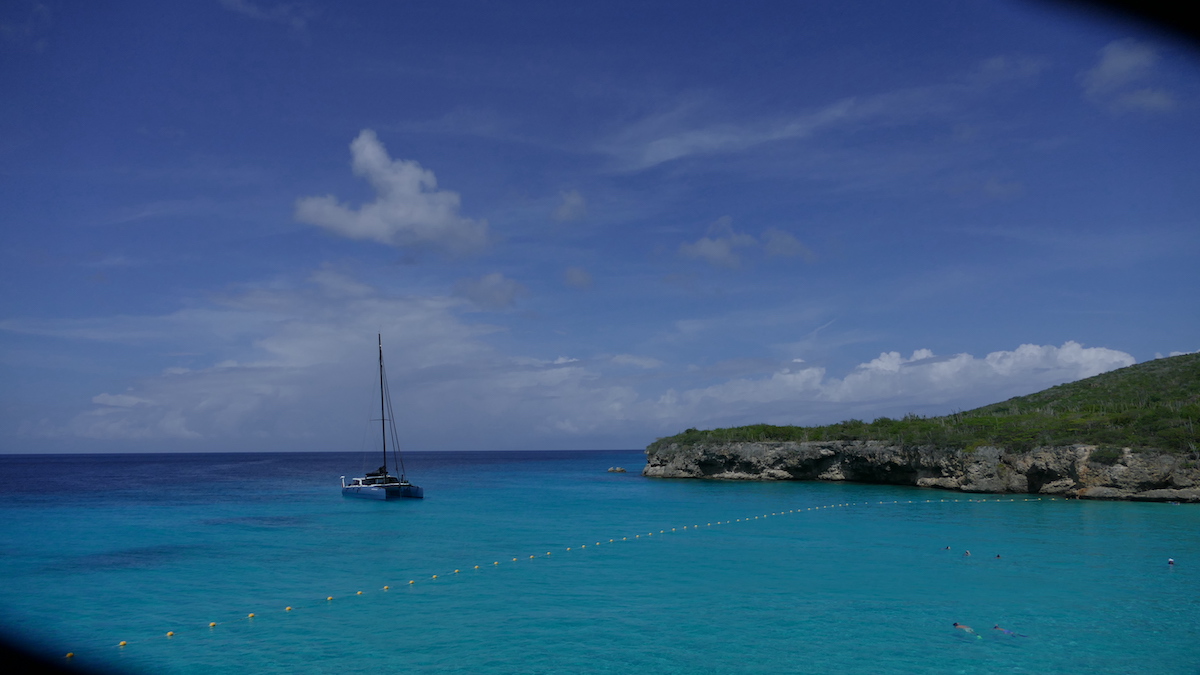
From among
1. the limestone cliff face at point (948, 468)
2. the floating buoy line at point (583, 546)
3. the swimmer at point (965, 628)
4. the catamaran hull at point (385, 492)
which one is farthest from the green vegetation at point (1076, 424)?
the swimmer at point (965, 628)

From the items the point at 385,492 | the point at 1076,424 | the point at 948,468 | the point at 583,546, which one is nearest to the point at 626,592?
the point at 583,546

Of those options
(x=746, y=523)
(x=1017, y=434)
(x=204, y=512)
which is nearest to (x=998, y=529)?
(x=746, y=523)

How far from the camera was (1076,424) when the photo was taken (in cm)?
4900

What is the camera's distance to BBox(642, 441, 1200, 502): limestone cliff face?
4212cm

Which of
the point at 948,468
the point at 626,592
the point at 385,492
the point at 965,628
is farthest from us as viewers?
the point at 948,468

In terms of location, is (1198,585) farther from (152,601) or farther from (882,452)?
(882,452)

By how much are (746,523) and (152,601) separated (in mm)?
26647

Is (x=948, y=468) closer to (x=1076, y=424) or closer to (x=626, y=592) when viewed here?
(x=1076, y=424)

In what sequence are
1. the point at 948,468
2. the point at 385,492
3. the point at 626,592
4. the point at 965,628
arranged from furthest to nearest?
1. the point at 948,468
2. the point at 385,492
3. the point at 626,592
4. the point at 965,628

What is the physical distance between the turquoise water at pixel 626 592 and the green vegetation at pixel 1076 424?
6.06 metres

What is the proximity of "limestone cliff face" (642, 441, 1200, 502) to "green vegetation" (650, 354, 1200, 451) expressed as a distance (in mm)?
796

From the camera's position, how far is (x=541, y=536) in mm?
34219

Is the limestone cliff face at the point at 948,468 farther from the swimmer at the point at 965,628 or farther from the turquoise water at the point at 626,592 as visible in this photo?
the swimmer at the point at 965,628

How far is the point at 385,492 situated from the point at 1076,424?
4854cm
